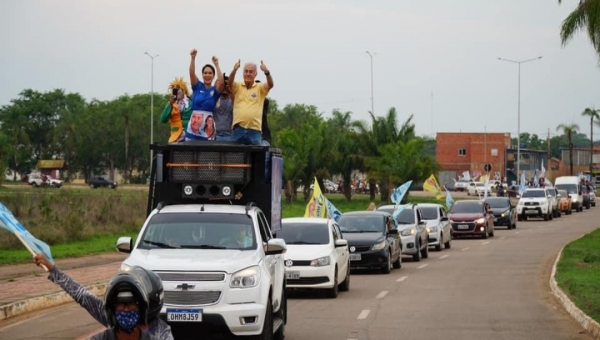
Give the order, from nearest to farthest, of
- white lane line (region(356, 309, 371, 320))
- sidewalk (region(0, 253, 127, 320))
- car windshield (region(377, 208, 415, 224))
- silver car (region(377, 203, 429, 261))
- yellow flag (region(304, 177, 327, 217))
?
white lane line (region(356, 309, 371, 320))
sidewalk (region(0, 253, 127, 320))
silver car (region(377, 203, 429, 261))
car windshield (region(377, 208, 415, 224))
yellow flag (region(304, 177, 327, 217))

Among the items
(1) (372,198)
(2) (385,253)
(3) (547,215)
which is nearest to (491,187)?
(1) (372,198)

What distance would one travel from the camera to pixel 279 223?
17906 millimetres

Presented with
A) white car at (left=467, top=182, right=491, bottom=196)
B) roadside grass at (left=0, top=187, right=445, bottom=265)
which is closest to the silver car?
roadside grass at (left=0, top=187, right=445, bottom=265)

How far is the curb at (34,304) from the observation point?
18.9 m

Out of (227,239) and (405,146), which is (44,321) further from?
(405,146)

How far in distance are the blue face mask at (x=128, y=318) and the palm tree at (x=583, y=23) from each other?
1204 inches

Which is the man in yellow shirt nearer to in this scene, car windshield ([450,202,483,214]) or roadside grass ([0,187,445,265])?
roadside grass ([0,187,445,265])

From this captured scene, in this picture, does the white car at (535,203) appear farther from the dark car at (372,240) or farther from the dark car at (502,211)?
the dark car at (372,240)

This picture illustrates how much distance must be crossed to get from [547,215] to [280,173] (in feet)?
191

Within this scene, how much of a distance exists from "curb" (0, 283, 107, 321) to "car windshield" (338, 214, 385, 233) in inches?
365

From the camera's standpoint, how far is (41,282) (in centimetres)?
2427

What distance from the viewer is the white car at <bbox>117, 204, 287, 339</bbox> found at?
13.9m

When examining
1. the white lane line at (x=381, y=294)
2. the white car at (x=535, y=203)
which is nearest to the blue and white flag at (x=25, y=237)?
the white lane line at (x=381, y=294)

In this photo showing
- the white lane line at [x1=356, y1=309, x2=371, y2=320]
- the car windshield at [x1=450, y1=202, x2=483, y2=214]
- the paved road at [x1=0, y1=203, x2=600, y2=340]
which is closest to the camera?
the paved road at [x1=0, y1=203, x2=600, y2=340]
